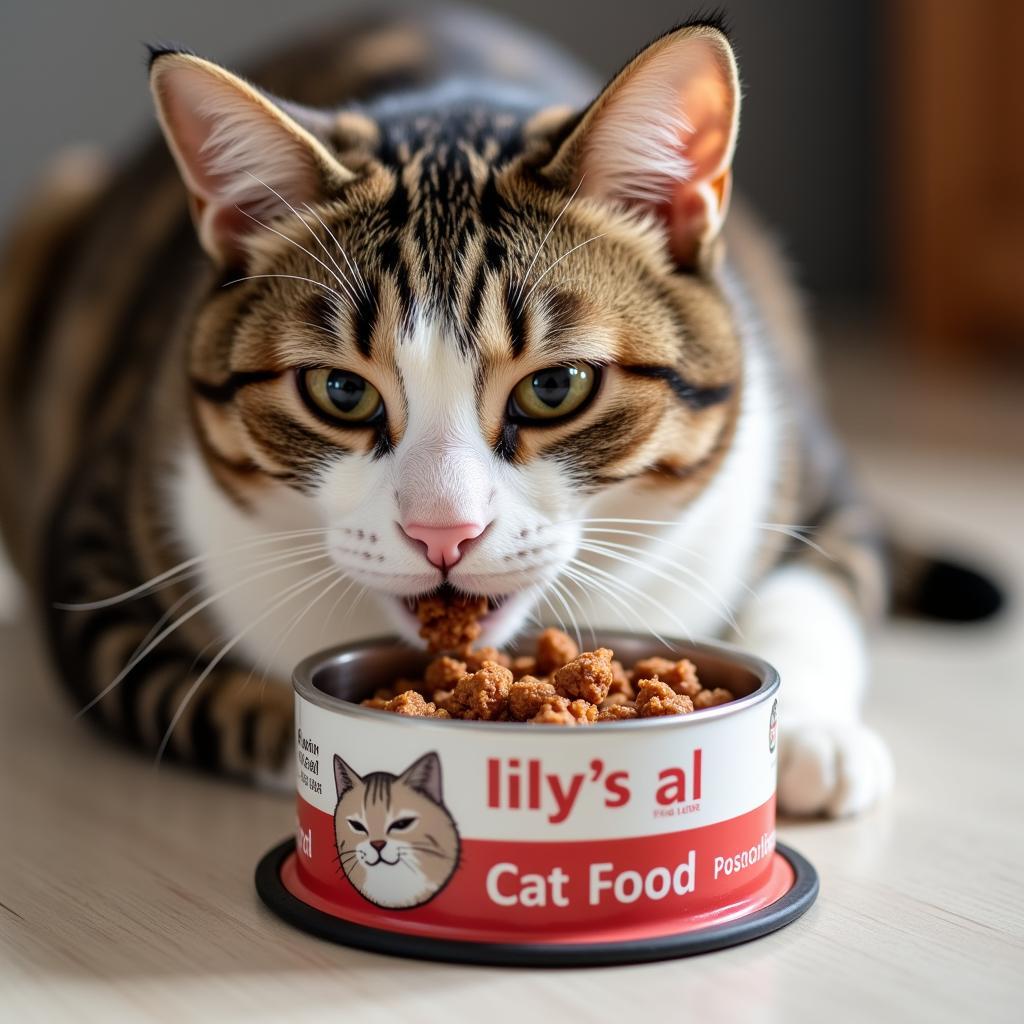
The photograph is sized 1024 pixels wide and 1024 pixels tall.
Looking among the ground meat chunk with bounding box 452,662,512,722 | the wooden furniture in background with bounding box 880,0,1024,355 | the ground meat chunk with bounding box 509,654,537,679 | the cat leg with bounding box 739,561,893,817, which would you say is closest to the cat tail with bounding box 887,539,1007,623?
the cat leg with bounding box 739,561,893,817

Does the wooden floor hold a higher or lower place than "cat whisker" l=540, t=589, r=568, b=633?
lower

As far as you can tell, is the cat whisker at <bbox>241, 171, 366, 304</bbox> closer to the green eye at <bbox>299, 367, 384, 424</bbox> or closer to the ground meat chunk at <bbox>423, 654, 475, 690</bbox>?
the green eye at <bbox>299, 367, 384, 424</bbox>

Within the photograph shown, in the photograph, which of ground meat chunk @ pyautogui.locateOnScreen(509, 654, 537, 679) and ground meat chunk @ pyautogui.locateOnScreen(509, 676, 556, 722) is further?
ground meat chunk @ pyautogui.locateOnScreen(509, 654, 537, 679)

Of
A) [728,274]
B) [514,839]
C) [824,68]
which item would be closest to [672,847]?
[514,839]

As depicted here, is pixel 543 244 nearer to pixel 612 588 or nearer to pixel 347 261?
pixel 347 261

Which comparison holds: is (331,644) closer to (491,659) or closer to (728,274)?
(491,659)

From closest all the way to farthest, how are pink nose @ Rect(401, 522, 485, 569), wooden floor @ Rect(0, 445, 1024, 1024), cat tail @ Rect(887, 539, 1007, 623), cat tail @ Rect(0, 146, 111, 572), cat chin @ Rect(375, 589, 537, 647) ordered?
wooden floor @ Rect(0, 445, 1024, 1024), pink nose @ Rect(401, 522, 485, 569), cat chin @ Rect(375, 589, 537, 647), cat tail @ Rect(887, 539, 1007, 623), cat tail @ Rect(0, 146, 111, 572)
